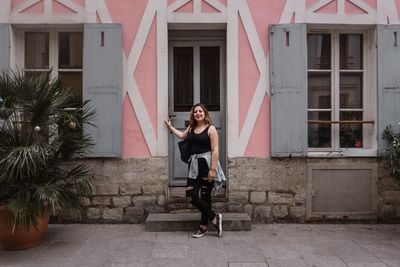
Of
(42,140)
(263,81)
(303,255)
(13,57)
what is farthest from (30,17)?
(303,255)

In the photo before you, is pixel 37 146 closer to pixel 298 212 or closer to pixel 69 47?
pixel 69 47

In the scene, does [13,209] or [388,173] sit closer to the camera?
[13,209]

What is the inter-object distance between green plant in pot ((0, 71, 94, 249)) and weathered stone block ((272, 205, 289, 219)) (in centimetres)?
275

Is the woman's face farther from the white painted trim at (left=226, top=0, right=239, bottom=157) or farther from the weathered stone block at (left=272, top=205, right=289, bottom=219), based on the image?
the weathered stone block at (left=272, top=205, right=289, bottom=219)

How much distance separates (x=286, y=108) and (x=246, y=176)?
3.84 feet

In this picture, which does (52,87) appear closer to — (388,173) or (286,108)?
(286,108)

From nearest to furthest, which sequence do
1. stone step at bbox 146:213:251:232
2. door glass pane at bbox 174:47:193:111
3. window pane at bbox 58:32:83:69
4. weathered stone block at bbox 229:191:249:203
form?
stone step at bbox 146:213:251:232, weathered stone block at bbox 229:191:249:203, window pane at bbox 58:32:83:69, door glass pane at bbox 174:47:193:111

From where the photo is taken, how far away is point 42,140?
15.3 feet

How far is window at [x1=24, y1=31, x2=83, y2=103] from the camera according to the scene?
6.10 m

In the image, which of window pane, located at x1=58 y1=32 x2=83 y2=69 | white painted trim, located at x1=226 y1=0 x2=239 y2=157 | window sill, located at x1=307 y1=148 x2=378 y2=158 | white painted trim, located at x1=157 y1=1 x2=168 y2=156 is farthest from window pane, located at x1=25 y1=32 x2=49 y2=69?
window sill, located at x1=307 y1=148 x2=378 y2=158

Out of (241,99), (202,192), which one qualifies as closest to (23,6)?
→ (241,99)

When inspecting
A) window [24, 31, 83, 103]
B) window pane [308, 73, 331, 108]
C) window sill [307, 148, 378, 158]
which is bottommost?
window sill [307, 148, 378, 158]

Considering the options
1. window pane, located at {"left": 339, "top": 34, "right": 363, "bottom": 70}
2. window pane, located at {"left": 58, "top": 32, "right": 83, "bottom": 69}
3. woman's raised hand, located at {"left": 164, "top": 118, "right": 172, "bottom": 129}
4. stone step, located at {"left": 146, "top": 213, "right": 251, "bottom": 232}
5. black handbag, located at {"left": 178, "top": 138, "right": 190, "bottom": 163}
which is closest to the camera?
black handbag, located at {"left": 178, "top": 138, "right": 190, "bottom": 163}

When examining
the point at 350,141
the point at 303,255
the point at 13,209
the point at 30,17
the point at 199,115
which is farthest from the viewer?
the point at 350,141
